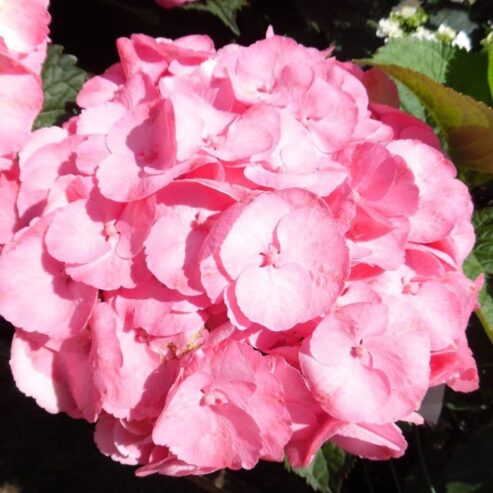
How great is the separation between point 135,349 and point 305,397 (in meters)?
0.14

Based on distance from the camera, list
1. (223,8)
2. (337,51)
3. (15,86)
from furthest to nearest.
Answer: (337,51) < (223,8) < (15,86)

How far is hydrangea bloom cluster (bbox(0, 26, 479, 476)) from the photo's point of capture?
1.73ft

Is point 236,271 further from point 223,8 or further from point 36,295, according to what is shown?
point 223,8

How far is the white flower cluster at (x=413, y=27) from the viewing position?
1.31 m

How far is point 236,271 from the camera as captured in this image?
53cm

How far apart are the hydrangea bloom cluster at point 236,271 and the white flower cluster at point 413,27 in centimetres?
74

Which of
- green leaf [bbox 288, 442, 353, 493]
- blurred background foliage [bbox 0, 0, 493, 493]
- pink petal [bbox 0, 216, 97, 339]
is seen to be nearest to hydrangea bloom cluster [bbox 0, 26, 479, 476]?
pink petal [bbox 0, 216, 97, 339]

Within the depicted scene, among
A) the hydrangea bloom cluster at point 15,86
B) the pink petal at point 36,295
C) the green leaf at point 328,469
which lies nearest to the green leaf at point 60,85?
the hydrangea bloom cluster at point 15,86

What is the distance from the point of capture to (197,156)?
54 cm

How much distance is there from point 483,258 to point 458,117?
0.19m

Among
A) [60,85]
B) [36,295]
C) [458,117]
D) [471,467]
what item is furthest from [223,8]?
[471,467]

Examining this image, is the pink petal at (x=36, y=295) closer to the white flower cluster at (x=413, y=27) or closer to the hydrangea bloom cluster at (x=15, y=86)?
the hydrangea bloom cluster at (x=15, y=86)

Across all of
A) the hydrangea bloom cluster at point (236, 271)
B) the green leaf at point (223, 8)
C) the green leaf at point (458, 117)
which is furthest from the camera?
the green leaf at point (223, 8)

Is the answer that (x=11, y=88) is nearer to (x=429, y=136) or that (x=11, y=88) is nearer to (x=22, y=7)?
(x=22, y=7)
